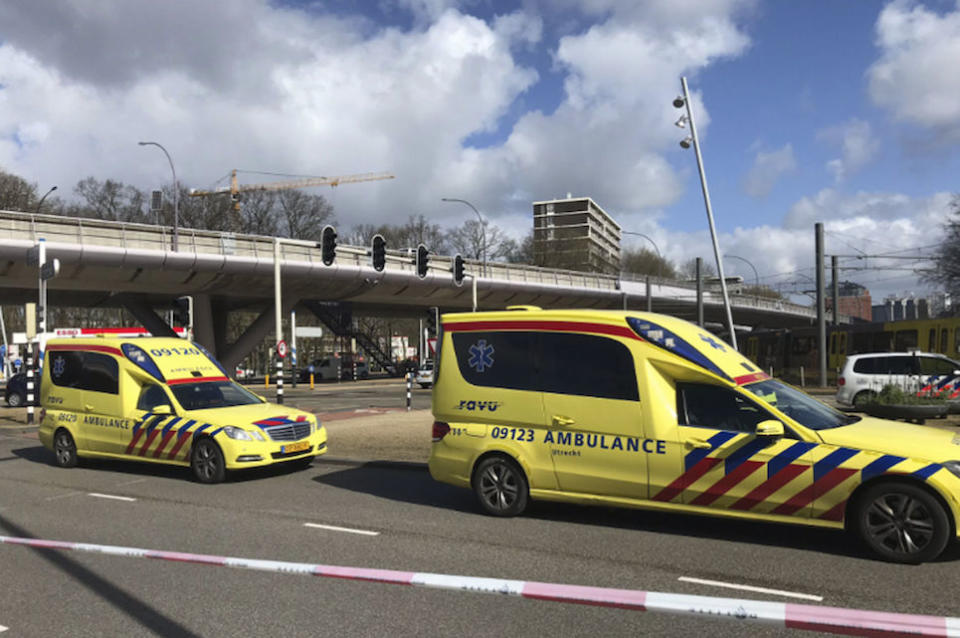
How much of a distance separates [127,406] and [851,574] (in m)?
9.64

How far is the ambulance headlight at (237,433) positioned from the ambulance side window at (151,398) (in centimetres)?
140

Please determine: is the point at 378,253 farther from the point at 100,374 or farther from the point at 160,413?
the point at 160,413

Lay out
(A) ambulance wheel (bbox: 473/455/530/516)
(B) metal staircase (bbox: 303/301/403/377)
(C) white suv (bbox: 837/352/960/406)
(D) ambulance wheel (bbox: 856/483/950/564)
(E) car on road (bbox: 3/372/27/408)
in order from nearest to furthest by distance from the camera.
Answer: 1. (D) ambulance wheel (bbox: 856/483/950/564)
2. (A) ambulance wheel (bbox: 473/455/530/516)
3. (C) white suv (bbox: 837/352/960/406)
4. (E) car on road (bbox: 3/372/27/408)
5. (B) metal staircase (bbox: 303/301/403/377)

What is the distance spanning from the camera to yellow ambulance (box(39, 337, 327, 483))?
33.8 feet

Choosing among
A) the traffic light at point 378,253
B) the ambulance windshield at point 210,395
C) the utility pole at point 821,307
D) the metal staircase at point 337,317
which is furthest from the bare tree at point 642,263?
the ambulance windshield at point 210,395

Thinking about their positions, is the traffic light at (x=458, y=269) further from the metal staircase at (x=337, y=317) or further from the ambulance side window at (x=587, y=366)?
the metal staircase at (x=337, y=317)

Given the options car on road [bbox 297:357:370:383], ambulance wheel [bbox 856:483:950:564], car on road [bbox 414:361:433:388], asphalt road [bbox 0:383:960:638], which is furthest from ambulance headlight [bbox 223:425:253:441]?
car on road [bbox 297:357:370:383]

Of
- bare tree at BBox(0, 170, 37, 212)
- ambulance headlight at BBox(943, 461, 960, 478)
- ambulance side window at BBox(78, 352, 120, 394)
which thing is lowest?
ambulance headlight at BBox(943, 461, 960, 478)

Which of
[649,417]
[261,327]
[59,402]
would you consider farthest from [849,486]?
[261,327]

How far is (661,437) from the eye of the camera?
22.7 ft

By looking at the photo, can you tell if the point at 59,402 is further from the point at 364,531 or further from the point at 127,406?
the point at 364,531

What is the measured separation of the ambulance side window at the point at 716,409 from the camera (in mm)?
6672

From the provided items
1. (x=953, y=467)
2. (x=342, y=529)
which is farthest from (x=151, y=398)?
(x=953, y=467)

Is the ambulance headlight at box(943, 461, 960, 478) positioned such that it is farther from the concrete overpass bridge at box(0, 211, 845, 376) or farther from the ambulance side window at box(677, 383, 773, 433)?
the concrete overpass bridge at box(0, 211, 845, 376)
